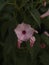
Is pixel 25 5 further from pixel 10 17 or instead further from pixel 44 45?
pixel 44 45

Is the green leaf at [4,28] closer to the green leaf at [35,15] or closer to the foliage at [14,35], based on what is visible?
the foliage at [14,35]

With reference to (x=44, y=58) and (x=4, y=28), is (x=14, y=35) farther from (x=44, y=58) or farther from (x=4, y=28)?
(x=44, y=58)

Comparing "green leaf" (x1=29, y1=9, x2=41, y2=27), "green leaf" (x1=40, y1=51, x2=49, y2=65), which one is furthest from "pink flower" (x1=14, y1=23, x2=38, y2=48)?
"green leaf" (x1=40, y1=51, x2=49, y2=65)

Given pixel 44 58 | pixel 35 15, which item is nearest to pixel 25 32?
pixel 35 15

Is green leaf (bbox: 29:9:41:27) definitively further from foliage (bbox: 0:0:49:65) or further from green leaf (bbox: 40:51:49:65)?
green leaf (bbox: 40:51:49:65)

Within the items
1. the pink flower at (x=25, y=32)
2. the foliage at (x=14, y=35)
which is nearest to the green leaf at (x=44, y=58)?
the foliage at (x=14, y=35)

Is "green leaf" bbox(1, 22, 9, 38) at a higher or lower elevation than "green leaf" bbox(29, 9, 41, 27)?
lower

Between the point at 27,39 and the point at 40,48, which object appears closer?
the point at 27,39

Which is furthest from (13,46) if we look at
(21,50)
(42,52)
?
(42,52)
